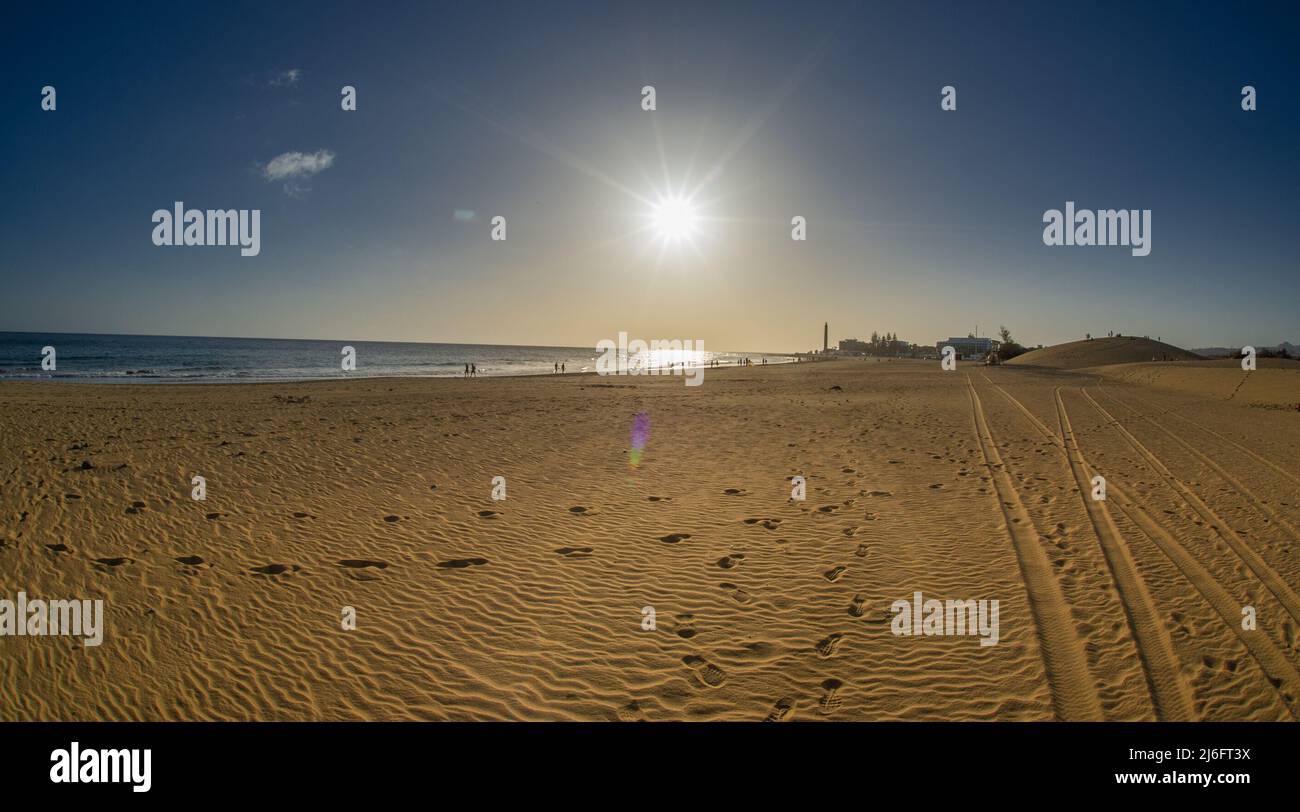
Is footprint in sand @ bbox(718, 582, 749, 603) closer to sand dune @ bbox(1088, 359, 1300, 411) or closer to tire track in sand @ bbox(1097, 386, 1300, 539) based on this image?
tire track in sand @ bbox(1097, 386, 1300, 539)

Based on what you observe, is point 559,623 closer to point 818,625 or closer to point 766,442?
point 818,625

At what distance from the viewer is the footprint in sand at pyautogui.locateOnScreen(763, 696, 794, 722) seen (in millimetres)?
4551

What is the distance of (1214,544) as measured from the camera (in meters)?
8.34

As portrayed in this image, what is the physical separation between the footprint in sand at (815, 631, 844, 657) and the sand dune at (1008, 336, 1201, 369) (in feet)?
264

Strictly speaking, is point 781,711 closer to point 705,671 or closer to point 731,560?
point 705,671

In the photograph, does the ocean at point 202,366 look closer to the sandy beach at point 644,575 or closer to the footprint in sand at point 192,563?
the sandy beach at point 644,575

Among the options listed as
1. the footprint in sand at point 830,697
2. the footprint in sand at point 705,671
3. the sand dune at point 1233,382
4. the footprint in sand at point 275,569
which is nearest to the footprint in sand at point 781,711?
the footprint in sand at point 830,697

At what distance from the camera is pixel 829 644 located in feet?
18.7

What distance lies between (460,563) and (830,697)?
5498 millimetres

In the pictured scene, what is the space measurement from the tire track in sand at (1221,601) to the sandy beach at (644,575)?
0.04m

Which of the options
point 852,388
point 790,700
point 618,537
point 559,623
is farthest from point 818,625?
point 852,388

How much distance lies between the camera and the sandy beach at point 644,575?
194 inches

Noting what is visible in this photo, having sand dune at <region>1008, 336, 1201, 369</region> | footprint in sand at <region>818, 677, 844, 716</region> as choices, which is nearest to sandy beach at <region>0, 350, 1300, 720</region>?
footprint in sand at <region>818, 677, 844, 716</region>
